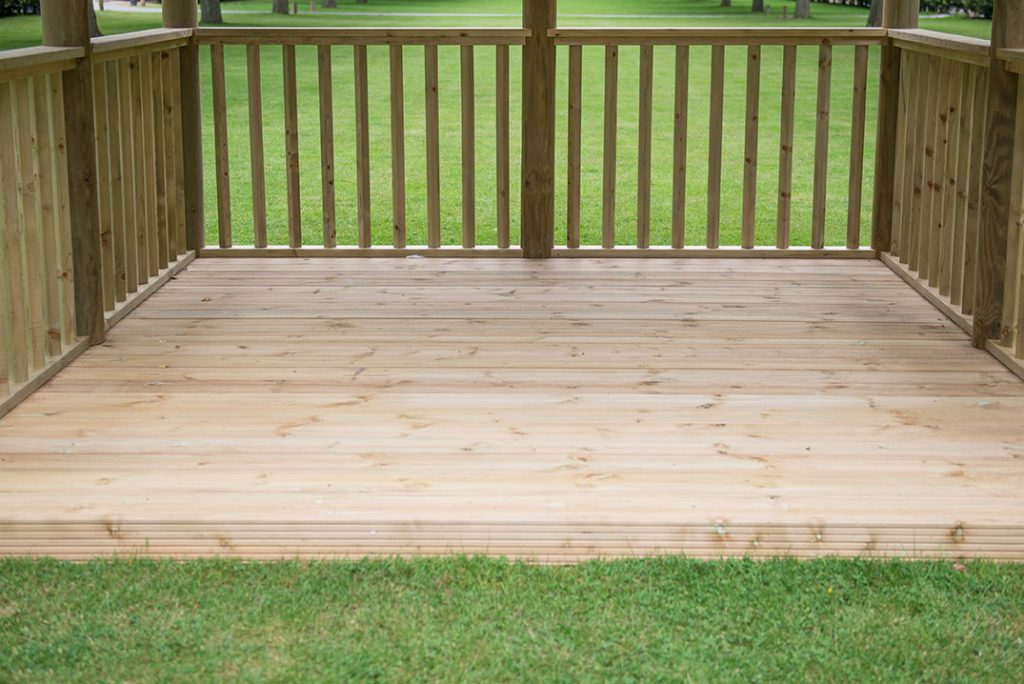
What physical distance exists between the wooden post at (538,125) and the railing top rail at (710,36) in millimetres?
73

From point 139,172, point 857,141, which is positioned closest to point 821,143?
point 857,141

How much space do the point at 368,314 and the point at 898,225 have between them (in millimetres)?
2203

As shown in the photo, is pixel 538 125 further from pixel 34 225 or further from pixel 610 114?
pixel 34 225

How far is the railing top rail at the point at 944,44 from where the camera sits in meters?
4.46

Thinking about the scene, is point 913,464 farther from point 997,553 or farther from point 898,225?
point 898,225

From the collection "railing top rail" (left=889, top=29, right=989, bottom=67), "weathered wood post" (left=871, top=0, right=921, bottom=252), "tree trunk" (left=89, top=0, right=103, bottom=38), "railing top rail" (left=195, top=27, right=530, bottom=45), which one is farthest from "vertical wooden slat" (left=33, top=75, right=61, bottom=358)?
"weathered wood post" (left=871, top=0, right=921, bottom=252)

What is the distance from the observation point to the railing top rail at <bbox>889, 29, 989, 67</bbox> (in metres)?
4.46

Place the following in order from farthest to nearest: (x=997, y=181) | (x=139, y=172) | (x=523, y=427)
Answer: (x=139, y=172) < (x=997, y=181) < (x=523, y=427)

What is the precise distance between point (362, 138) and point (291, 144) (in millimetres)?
285

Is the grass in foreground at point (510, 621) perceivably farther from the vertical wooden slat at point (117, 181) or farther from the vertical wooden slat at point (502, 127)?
the vertical wooden slat at point (502, 127)

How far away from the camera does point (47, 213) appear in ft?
13.0

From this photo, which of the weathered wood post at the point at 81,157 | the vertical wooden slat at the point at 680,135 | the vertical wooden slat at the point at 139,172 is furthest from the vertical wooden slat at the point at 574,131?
the weathered wood post at the point at 81,157

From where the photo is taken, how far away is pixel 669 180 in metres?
8.95

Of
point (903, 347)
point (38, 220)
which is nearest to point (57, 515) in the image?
point (38, 220)
